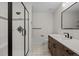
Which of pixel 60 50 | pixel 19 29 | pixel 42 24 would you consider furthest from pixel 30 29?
pixel 42 24

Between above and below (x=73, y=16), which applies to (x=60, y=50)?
below

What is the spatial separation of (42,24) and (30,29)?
2.69 metres

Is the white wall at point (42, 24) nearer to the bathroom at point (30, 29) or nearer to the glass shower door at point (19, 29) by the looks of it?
the bathroom at point (30, 29)

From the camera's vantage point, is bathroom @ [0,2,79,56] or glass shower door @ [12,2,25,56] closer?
bathroom @ [0,2,79,56]

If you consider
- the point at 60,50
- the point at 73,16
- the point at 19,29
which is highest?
the point at 73,16

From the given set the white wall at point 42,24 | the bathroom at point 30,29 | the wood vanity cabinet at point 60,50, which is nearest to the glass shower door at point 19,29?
the bathroom at point 30,29

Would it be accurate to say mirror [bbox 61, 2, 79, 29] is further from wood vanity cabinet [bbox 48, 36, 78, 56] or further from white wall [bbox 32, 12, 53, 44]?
white wall [bbox 32, 12, 53, 44]

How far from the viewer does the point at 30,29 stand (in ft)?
13.1

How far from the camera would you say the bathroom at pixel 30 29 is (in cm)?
187

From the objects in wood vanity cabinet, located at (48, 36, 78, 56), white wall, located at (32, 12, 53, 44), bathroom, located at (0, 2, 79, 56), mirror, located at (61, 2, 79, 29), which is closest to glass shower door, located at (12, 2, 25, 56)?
bathroom, located at (0, 2, 79, 56)

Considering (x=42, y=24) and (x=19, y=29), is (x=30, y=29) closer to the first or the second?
(x=19, y=29)

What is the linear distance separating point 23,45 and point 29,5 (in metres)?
1.77

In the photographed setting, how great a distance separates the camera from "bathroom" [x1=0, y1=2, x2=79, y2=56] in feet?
6.13

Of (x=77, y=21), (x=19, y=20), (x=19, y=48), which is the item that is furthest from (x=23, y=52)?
(x=77, y=21)
